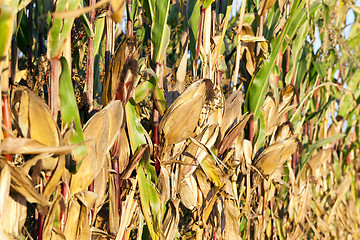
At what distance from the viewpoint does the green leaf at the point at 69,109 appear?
1.75 ft

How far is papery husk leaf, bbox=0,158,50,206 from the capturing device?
0.47 meters

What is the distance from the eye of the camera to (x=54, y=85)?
527mm

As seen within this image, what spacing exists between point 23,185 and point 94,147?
0.12m

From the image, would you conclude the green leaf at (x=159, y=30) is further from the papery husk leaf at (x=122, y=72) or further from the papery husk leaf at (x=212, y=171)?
the papery husk leaf at (x=212, y=171)

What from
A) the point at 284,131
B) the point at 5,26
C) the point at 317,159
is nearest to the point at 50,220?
the point at 5,26

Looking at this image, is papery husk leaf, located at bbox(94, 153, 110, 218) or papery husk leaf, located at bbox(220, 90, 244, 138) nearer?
papery husk leaf, located at bbox(94, 153, 110, 218)

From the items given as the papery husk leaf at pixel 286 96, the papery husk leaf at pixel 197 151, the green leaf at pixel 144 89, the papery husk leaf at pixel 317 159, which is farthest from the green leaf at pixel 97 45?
the papery husk leaf at pixel 317 159

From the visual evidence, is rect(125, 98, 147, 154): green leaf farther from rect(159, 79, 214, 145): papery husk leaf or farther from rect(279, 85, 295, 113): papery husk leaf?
rect(279, 85, 295, 113): papery husk leaf

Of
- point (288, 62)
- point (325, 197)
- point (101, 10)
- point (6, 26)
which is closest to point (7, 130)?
point (6, 26)

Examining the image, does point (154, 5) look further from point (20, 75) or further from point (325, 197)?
point (325, 197)

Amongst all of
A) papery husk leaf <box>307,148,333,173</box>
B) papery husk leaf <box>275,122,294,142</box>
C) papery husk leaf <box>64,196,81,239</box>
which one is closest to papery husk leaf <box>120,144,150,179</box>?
papery husk leaf <box>64,196,81,239</box>

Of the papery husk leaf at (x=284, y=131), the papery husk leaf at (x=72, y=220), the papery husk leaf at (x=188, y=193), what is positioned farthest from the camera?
the papery husk leaf at (x=284, y=131)

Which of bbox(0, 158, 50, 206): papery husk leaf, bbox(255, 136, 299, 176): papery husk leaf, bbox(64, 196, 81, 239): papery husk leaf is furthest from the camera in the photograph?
bbox(255, 136, 299, 176): papery husk leaf

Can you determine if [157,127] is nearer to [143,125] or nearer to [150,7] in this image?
[143,125]
